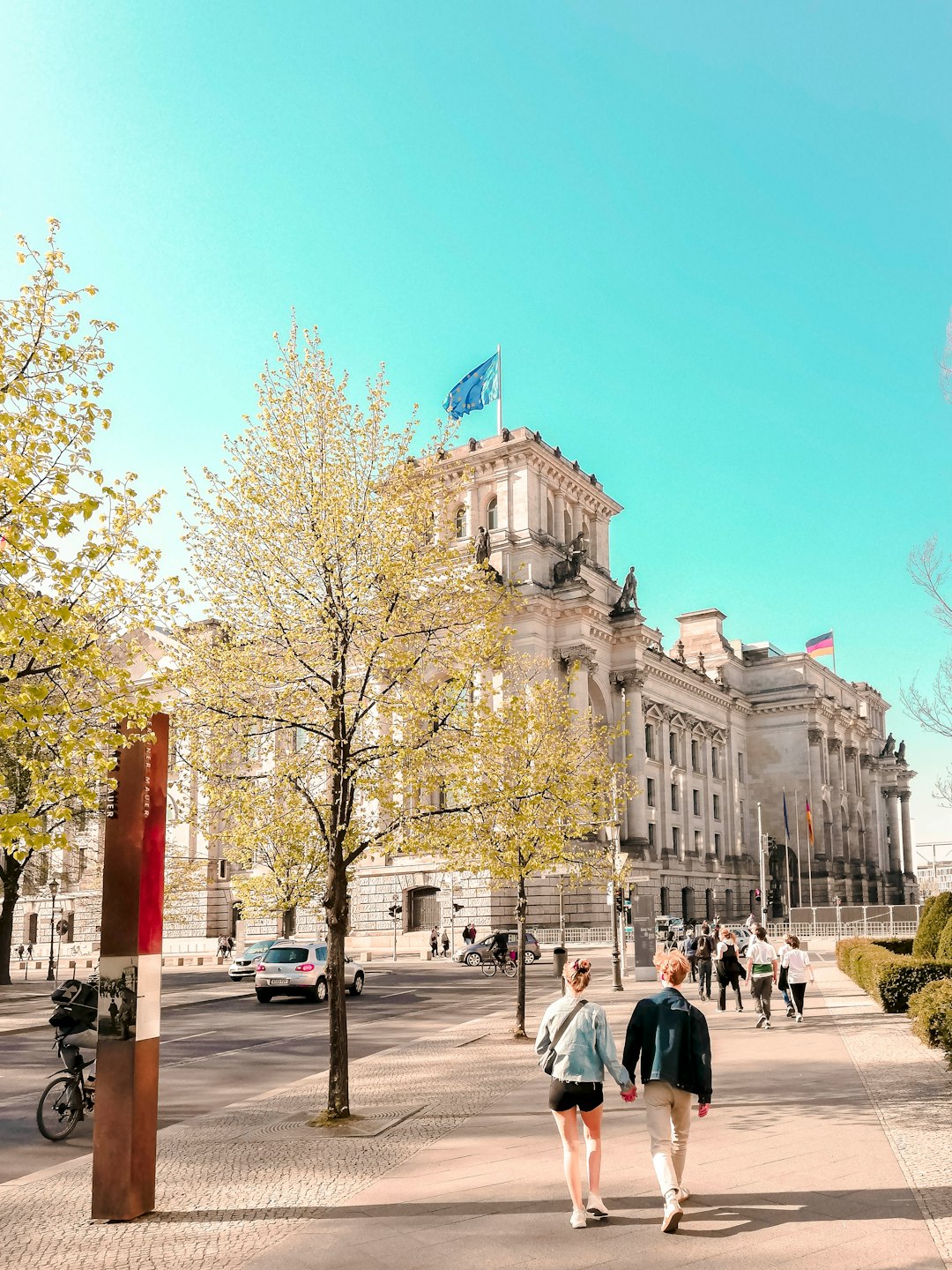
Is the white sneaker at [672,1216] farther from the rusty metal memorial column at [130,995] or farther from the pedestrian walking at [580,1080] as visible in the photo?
the rusty metal memorial column at [130,995]

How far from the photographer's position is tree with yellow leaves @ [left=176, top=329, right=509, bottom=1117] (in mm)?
14602

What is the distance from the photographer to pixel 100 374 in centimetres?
1239

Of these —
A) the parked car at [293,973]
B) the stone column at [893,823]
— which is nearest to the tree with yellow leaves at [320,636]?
the parked car at [293,973]

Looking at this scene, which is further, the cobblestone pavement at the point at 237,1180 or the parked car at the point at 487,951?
the parked car at the point at 487,951

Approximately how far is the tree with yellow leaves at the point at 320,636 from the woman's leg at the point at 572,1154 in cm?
601

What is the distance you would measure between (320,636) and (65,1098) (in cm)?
632

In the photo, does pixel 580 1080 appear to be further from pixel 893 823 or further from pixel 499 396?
pixel 893 823

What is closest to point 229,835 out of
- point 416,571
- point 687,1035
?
point 416,571

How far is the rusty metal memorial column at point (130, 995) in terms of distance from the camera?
28.9 feet

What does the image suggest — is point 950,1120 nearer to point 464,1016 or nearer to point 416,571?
point 416,571

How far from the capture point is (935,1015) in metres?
14.4

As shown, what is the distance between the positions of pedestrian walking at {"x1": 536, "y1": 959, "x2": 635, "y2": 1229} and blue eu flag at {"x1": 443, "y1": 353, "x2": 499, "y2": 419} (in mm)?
51162

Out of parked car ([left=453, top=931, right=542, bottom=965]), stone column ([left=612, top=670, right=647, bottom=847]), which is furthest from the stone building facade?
parked car ([left=453, top=931, right=542, bottom=965])

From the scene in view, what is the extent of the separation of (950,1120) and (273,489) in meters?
11.0
